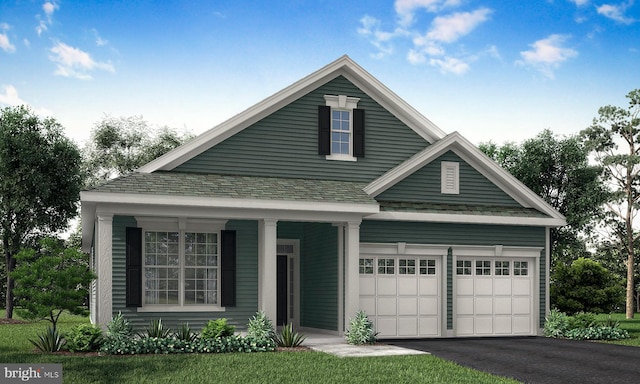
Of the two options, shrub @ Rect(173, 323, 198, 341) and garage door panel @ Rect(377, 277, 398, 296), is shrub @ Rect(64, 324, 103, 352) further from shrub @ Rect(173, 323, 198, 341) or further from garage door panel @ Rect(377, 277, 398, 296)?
garage door panel @ Rect(377, 277, 398, 296)

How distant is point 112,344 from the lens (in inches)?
638

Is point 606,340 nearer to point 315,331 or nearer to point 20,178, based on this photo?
point 315,331

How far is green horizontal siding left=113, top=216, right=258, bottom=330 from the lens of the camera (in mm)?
17938

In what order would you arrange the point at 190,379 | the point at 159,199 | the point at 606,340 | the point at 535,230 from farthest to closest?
the point at 535,230 → the point at 606,340 → the point at 159,199 → the point at 190,379

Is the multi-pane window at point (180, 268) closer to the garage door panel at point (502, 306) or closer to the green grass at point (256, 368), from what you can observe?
the green grass at point (256, 368)

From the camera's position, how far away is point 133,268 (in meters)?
18.0

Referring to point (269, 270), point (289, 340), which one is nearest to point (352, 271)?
point (269, 270)

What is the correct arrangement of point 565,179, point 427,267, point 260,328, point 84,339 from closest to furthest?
point 84,339 → point 260,328 → point 427,267 → point 565,179

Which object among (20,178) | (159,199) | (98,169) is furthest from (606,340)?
(98,169)

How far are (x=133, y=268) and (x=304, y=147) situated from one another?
612 centimetres

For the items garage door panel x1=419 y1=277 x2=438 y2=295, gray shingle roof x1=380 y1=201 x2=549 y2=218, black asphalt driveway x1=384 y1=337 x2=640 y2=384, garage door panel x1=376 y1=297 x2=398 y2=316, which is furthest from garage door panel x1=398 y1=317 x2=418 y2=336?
gray shingle roof x1=380 y1=201 x2=549 y2=218

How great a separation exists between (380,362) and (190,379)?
3955 millimetres

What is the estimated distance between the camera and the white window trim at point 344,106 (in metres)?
21.8

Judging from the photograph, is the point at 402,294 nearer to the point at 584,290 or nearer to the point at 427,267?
the point at 427,267
